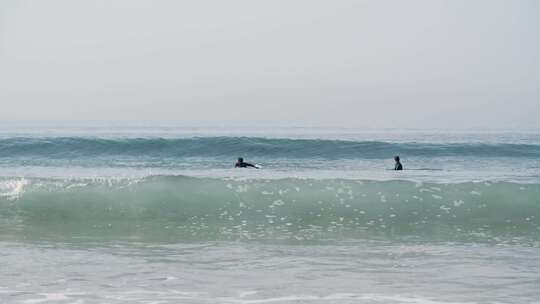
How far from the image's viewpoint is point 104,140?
41875 millimetres

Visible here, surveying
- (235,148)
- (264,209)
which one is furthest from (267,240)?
(235,148)

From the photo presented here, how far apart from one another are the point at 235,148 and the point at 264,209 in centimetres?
2390

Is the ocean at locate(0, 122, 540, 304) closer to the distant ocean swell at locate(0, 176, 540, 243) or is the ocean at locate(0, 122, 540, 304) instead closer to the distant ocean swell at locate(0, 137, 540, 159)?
the distant ocean swell at locate(0, 176, 540, 243)

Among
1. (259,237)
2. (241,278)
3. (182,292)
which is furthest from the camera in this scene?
(259,237)

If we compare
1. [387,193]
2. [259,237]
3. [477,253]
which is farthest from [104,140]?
[477,253]

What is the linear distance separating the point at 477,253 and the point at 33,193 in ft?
40.4

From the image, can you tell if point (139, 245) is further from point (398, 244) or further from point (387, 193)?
point (387, 193)

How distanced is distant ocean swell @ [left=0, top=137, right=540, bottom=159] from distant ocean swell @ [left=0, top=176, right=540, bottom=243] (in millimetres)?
18552

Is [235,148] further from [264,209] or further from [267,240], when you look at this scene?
[267,240]

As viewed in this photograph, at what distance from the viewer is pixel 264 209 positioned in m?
18.3

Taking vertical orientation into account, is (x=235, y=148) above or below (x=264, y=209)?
above


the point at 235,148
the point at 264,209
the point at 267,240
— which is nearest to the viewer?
the point at 267,240

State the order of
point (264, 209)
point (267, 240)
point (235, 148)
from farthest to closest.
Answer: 1. point (235, 148)
2. point (264, 209)
3. point (267, 240)

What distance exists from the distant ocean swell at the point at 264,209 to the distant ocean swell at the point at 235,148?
1855 cm
